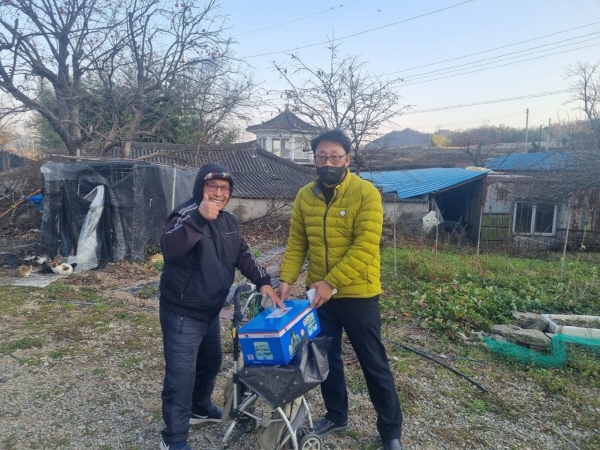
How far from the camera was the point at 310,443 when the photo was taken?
2.37 metres

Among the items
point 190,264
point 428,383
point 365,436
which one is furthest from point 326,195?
point 428,383

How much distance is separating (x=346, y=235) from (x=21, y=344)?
3585 mm

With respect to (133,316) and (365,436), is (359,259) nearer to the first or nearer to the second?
(365,436)

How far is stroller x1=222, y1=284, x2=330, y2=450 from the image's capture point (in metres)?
2.09

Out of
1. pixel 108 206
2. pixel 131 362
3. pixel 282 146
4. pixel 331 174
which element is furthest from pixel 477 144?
pixel 331 174

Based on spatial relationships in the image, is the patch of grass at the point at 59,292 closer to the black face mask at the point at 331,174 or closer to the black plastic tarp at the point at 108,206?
the black plastic tarp at the point at 108,206

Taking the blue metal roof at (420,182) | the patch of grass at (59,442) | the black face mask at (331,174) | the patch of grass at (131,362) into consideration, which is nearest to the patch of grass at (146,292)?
the patch of grass at (131,362)

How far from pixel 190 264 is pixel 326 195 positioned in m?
0.83

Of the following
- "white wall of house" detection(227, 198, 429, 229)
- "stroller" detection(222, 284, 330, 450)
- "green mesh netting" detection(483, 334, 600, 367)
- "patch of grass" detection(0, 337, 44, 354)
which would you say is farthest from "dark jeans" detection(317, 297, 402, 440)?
"white wall of house" detection(227, 198, 429, 229)

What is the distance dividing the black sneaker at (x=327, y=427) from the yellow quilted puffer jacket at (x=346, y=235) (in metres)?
0.89

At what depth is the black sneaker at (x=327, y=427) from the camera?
2.65 metres

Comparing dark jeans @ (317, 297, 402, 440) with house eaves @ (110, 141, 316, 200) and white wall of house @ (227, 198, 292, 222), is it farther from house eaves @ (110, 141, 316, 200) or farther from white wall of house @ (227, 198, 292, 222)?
white wall of house @ (227, 198, 292, 222)

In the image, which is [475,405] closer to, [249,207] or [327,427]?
[327,427]

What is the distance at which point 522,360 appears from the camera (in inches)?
151
